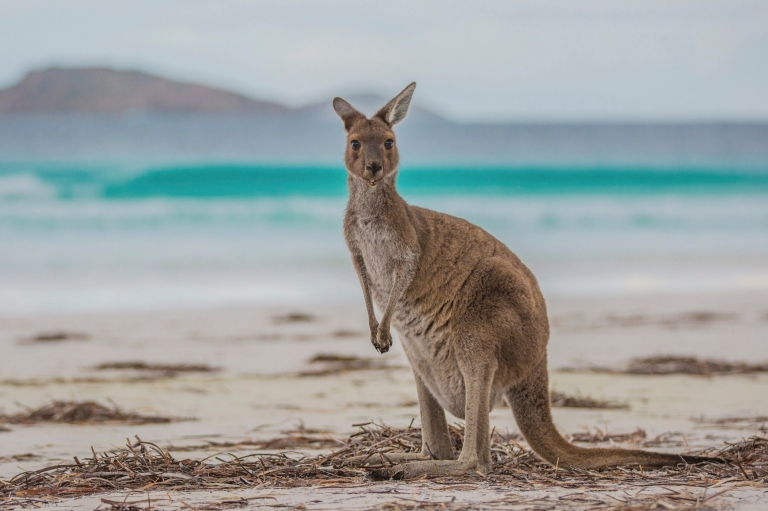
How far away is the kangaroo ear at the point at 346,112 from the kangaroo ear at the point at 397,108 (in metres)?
0.12

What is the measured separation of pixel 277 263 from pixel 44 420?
11334 mm

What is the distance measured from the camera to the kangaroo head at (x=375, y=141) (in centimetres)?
412

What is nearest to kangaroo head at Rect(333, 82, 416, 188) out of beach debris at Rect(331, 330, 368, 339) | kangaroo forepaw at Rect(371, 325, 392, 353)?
kangaroo forepaw at Rect(371, 325, 392, 353)

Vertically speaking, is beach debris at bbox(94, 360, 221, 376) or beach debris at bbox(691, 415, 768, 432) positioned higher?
beach debris at bbox(691, 415, 768, 432)

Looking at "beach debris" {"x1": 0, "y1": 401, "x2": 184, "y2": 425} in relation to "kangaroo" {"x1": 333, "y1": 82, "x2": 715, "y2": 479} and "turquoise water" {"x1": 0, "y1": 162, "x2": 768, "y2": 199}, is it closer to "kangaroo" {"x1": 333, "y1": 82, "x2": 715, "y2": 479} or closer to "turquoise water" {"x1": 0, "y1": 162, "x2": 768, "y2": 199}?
"kangaroo" {"x1": 333, "y1": 82, "x2": 715, "y2": 479}

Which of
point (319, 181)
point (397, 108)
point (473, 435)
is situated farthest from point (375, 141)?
point (319, 181)

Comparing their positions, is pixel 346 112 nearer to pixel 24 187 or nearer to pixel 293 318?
pixel 293 318

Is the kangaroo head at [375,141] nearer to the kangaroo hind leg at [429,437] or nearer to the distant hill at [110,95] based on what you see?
the kangaroo hind leg at [429,437]

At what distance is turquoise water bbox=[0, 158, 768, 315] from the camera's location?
14.1 metres

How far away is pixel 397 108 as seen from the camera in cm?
433

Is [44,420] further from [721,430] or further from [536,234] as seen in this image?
[536,234]

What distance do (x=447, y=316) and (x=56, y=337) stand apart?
6281 mm

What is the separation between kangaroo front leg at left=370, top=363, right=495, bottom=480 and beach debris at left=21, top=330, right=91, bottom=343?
6.26 metres

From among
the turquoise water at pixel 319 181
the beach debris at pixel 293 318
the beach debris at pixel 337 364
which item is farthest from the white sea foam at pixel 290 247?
the beach debris at pixel 337 364
